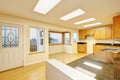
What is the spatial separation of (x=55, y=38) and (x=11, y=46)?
4.52 metres

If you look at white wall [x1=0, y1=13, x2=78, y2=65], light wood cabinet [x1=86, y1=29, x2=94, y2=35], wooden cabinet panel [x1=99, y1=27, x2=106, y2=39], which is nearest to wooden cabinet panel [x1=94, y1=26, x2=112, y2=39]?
wooden cabinet panel [x1=99, y1=27, x2=106, y2=39]

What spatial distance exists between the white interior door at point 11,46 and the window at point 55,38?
3.72 metres

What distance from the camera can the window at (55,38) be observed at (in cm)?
724

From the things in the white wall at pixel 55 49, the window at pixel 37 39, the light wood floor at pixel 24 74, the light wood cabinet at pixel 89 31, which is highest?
the light wood cabinet at pixel 89 31

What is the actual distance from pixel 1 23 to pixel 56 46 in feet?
15.8

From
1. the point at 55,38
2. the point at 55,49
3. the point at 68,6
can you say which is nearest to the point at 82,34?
the point at 55,38

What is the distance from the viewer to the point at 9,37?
10.9ft

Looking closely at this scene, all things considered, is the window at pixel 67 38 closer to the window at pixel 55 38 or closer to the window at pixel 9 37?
the window at pixel 55 38

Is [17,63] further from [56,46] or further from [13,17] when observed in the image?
[56,46]

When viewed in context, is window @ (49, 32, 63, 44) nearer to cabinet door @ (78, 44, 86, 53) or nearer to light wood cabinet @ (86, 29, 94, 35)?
cabinet door @ (78, 44, 86, 53)

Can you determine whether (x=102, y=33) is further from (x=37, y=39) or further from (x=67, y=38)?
(x=37, y=39)

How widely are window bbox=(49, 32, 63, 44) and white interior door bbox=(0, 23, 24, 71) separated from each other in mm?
3717

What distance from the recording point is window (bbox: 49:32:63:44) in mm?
7243

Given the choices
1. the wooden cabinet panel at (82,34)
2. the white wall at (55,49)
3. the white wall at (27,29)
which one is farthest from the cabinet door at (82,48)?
the white wall at (27,29)
